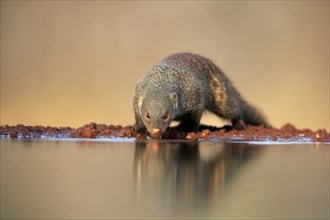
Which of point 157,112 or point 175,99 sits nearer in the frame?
point 157,112

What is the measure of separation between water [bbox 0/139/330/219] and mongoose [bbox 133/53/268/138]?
121cm

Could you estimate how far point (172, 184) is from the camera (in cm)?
252

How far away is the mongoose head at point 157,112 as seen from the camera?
200 inches

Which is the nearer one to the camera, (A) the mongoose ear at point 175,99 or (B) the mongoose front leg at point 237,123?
(A) the mongoose ear at point 175,99

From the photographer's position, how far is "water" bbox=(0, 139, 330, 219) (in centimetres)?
203

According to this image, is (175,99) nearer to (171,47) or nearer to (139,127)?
(139,127)

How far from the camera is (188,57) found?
650 centimetres

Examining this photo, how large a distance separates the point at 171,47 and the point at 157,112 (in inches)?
215

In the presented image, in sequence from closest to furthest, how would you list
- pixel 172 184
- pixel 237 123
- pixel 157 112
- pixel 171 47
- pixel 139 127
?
pixel 172 184, pixel 157 112, pixel 139 127, pixel 237 123, pixel 171 47

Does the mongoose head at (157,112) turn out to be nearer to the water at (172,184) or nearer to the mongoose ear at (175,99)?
the mongoose ear at (175,99)

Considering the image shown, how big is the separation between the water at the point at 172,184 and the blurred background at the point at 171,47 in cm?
632

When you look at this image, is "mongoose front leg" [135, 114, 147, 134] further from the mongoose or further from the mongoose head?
the mongoose head

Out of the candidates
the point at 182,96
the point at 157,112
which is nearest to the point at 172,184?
the point at 157,112

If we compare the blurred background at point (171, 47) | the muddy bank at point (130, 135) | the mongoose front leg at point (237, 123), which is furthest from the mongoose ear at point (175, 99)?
the blurred background at point (171, 47)
